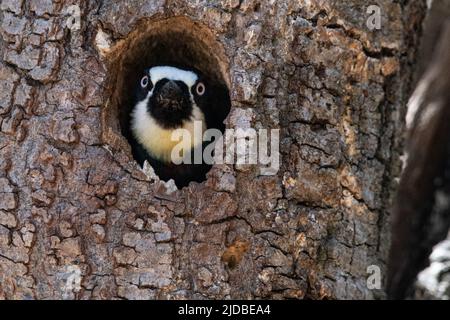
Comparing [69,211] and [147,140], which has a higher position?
[147,140]

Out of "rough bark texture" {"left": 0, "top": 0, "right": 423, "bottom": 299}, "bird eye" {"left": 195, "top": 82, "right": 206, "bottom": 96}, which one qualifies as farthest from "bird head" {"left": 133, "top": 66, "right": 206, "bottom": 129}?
"rough bark texture" {"left": 0, "top": 0, "right": 423, "bottom": 299}

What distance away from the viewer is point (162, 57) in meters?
3.91

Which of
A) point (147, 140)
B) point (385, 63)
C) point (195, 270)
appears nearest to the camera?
point (195, 270)


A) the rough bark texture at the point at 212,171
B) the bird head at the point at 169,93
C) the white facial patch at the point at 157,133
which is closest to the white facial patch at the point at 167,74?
the bird head at the point at 169,93

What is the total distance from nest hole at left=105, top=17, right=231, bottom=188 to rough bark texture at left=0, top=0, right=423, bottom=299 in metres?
0.02

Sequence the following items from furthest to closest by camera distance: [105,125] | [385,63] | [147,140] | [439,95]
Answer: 1. [439,95]
2. [147,140]
3. [385,63]
4. [105,125]

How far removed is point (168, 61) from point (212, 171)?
1159mm

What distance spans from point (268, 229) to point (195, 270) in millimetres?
337

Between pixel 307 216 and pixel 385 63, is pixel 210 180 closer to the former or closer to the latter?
pixel 307 216

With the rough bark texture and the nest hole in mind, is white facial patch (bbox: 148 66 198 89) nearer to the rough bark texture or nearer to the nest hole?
the nest hole

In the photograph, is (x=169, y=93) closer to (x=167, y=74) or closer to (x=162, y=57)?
(x=167, y=74)

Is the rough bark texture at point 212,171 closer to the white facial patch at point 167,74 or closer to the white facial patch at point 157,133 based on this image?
the white facial patch at point 167,74

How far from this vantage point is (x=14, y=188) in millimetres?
3014
